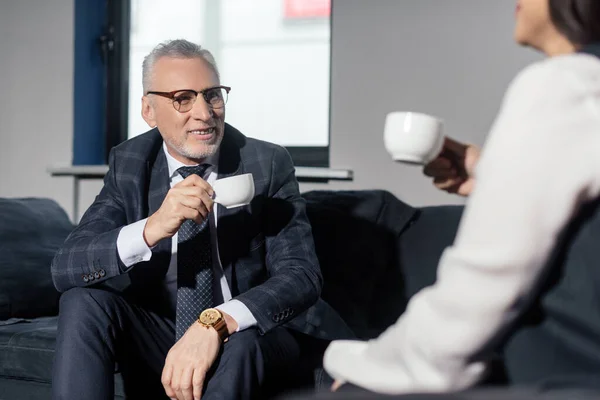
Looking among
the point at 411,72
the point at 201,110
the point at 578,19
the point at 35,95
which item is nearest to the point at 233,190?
the point at 201,110

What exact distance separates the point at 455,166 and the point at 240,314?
68 centimetres

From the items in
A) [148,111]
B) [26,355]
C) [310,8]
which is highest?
[310,8]

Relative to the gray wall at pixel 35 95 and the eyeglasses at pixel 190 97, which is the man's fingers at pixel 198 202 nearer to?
the eyeglasses at pixel 190 97

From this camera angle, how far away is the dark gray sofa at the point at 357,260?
2.31 meters

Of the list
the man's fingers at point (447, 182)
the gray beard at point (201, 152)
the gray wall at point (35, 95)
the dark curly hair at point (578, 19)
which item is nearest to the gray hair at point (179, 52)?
the gray beard at point (201, 152)

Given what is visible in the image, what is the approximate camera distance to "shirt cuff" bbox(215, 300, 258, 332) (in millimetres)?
1673

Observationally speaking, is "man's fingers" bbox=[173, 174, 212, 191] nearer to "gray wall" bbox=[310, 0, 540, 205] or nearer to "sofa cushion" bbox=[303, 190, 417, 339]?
"sofa cushion" bbox=[303, 190, 417, 339]

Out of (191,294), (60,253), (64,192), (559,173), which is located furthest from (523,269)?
(64,192)

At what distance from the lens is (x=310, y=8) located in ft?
9.82

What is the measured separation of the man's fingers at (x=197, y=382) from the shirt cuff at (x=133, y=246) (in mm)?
369

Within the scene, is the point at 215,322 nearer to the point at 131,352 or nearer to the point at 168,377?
the point at 168,377

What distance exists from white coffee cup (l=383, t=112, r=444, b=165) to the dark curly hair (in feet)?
0.83

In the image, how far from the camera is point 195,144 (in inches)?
77.8

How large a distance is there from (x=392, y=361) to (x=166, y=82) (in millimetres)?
1361
